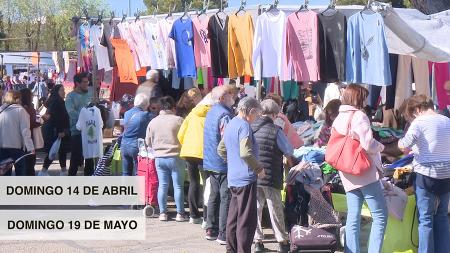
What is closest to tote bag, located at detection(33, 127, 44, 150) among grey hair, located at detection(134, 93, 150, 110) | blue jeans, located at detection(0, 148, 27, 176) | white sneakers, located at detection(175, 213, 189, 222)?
blue jeans, located at detection(0, 148, 27, 176)

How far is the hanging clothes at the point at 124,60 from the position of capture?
12109 millimetres

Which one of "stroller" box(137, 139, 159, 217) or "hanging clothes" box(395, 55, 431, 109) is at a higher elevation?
"hanging clothes" box(395, 55, 431, 109)

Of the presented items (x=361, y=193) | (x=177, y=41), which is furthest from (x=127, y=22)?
(x=361, y=193)

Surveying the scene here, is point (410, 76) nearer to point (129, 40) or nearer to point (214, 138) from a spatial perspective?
point (214, 138)

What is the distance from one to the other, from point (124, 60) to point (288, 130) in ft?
15.0

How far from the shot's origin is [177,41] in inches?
422

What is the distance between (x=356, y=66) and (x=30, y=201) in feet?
15.6

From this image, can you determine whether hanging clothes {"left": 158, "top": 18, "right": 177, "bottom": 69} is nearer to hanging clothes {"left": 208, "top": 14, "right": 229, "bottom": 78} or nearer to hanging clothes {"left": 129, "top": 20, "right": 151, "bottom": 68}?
hanging clothes {"left": 129, "top": 20, "right": 151, "bottom": 68}

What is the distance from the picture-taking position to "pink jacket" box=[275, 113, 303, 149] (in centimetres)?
828

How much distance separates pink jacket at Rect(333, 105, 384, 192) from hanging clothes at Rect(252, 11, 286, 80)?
264cm

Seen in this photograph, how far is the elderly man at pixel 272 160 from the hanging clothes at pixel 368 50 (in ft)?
4.33

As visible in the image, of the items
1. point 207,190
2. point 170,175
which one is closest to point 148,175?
point 170,175

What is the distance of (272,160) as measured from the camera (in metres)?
7.50

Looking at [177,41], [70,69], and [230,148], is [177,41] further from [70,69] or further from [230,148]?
[70,69]
